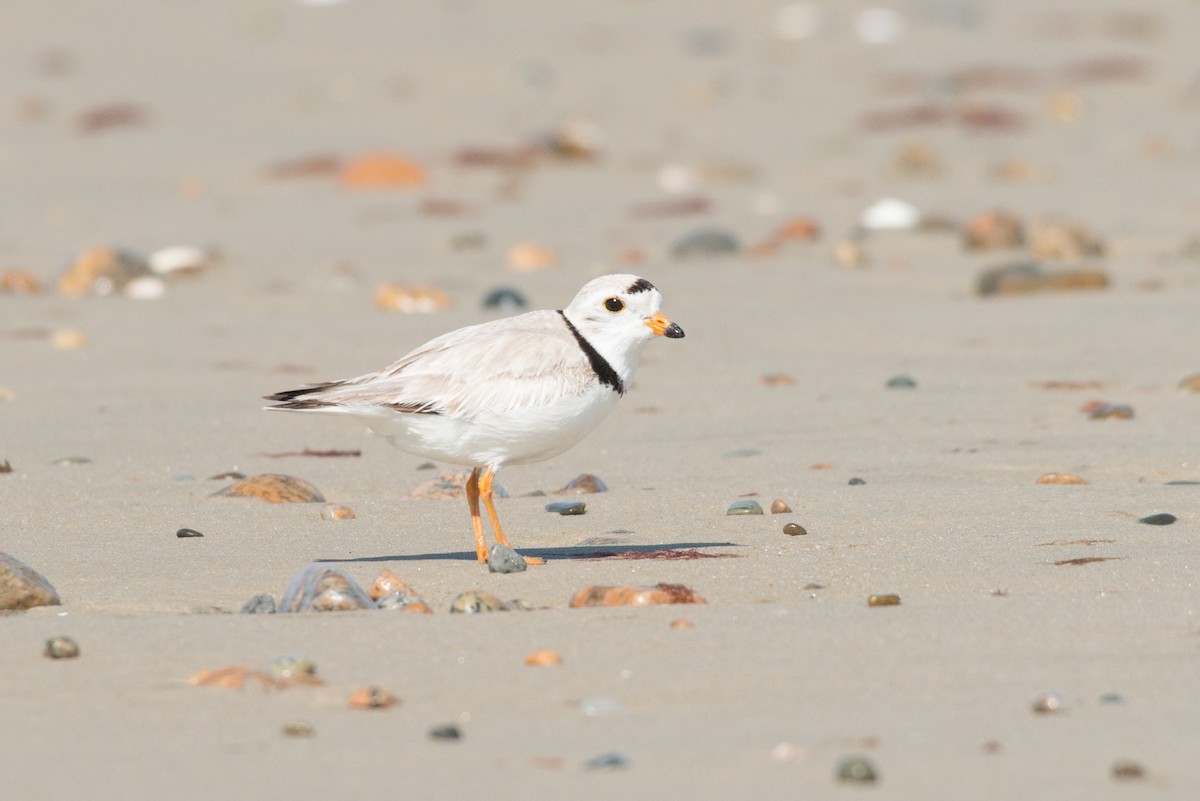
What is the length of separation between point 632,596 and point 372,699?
101 centimetres

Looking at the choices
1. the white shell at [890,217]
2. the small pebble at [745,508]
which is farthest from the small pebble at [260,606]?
the white shell at [890,217]

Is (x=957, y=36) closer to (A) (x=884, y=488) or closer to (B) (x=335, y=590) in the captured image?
(A) (x=884, y=488)

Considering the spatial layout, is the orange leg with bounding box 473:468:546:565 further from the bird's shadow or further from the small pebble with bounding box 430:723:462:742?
the small pebble with bounding box 430:723:462:742

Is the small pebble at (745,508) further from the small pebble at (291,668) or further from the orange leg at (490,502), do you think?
the small pebble at (291,668)

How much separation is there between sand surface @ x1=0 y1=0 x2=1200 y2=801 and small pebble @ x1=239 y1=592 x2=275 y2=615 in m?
0.07

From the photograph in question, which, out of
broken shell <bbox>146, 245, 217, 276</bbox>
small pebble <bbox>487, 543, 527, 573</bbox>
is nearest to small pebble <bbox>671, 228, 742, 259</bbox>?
broken shell <bbox>146, 245, 217, 276</bbox>

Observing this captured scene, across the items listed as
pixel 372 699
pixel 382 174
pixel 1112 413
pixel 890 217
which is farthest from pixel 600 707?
pixel 382 174

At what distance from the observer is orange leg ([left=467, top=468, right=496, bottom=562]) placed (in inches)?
214

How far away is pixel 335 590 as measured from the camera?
15.4 feet

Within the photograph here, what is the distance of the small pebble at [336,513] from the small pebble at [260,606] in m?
1.22

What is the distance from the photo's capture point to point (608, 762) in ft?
11.5

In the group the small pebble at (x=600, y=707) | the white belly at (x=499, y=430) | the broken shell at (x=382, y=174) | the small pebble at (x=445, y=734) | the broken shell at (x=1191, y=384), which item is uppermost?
the broken shell at (x=382, y=174)

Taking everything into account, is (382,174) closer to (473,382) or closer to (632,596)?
(473,382)

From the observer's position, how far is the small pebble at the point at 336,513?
19.6 ft
